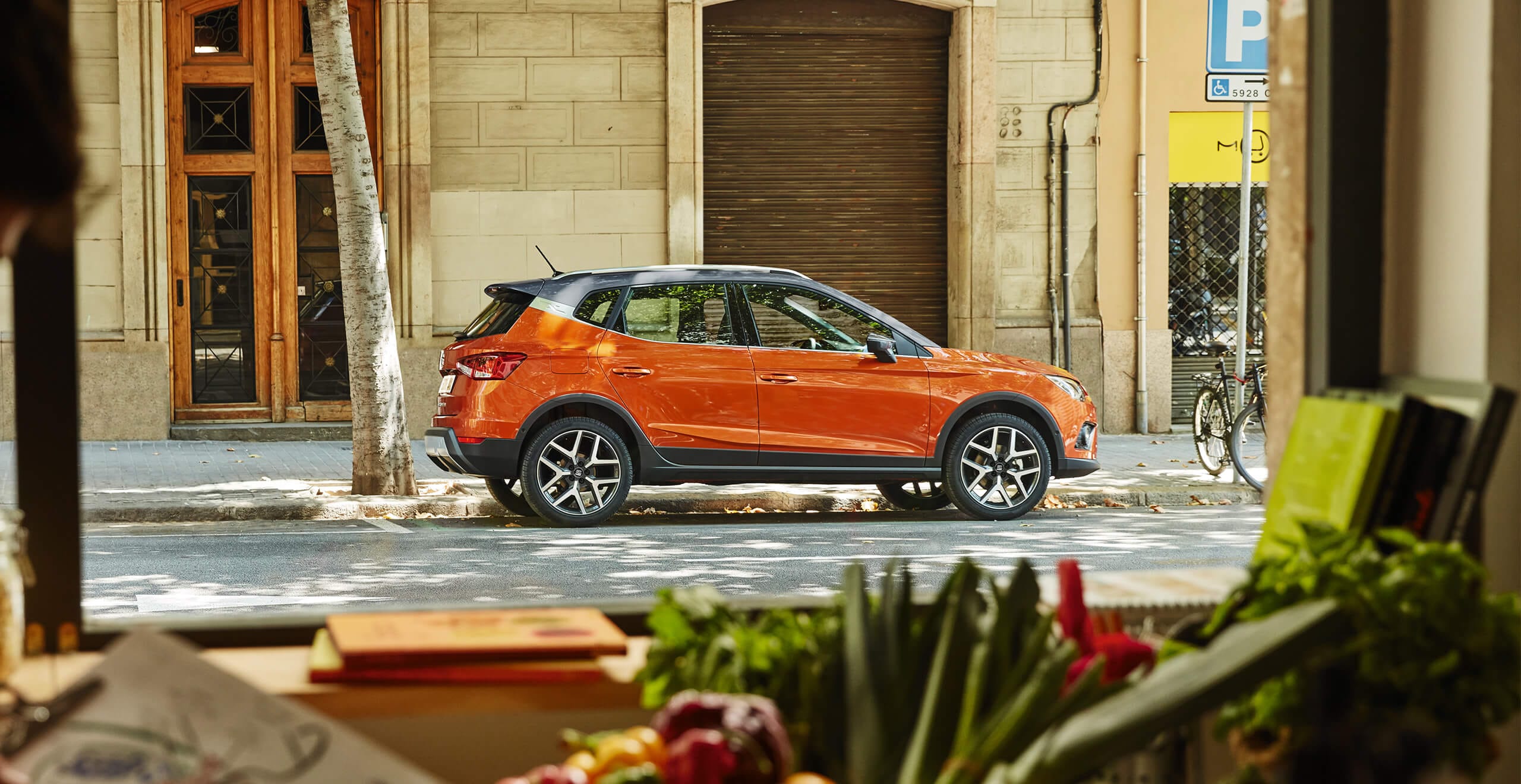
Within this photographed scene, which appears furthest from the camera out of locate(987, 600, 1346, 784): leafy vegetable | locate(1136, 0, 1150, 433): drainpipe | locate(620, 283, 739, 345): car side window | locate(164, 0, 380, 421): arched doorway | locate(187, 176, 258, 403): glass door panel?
locate(1136, 0, 1150, 433): drainpipe

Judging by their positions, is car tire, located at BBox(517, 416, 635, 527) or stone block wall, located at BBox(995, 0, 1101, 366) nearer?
car tire, located at BBox(517, 416, 635, 527)

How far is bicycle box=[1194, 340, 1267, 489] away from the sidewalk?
0.16 metres

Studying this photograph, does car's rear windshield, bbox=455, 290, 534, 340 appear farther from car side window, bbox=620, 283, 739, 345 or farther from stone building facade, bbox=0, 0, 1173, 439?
stone building facade, bbox=0, 0, 1173, 439

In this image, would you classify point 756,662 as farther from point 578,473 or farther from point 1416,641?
point 578,473

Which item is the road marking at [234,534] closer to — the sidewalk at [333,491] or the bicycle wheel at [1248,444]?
the sidewalk at [333,491]

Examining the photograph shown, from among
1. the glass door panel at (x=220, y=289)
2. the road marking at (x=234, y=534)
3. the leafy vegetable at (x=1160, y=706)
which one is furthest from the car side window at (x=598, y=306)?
the leafy vegetable at (x=1160, y=706)

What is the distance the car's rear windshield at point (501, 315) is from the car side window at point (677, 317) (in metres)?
0.68

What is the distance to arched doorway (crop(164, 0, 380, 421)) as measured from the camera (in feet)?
50.4

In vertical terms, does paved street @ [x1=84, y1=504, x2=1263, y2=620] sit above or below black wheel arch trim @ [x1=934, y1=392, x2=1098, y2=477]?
below

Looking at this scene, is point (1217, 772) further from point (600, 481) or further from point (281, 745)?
point (600, 481)

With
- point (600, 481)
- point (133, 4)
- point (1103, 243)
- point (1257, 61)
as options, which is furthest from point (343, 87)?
point (1103, 243)

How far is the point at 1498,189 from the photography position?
2.08 meters

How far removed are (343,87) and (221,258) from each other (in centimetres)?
494

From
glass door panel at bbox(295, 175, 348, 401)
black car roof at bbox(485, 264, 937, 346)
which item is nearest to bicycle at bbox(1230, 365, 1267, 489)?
black car roof at bbox(485, 264, 937, 346)
